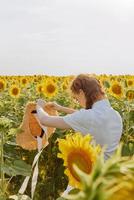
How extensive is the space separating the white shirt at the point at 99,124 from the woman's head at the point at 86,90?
104 millimetres

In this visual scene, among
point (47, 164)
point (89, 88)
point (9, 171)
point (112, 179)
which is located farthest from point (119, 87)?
point (112, 179)

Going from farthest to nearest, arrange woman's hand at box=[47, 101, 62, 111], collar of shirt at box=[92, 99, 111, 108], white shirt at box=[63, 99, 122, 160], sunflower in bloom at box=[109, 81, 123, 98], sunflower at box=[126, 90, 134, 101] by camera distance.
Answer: sunflower in bloom at box=[109, 81, 123, 98] < sunflower at box=[126, 90, 134, 101] < woman's hand at box=[47, 101, 62, 111] < collar of shirt at box=[92, 99, 111, 108] < white shirt at box=[63, 99, 122, 160]

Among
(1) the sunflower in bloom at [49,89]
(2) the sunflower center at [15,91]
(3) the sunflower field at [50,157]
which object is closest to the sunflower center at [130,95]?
(3) the sunflower field at [50,157]

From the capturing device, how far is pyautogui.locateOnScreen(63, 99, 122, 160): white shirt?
9.21ft

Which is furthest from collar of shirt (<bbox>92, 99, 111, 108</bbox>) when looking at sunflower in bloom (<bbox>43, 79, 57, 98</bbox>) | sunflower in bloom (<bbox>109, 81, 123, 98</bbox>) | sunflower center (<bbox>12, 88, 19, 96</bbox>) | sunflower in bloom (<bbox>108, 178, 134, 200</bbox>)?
sunflower center (<bbox>12, 88, 19, 96</bbox>)

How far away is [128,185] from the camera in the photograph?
324 mm

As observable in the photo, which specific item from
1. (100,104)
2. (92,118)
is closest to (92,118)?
(92,118)

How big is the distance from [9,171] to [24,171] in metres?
0.19

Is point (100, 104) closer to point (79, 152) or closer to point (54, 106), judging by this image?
point (54, 106)

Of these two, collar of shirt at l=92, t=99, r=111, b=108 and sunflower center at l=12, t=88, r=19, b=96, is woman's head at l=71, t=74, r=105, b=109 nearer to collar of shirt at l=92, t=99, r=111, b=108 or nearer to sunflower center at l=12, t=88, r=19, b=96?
collar of shirt at l=92, t=99, r=111, b=108

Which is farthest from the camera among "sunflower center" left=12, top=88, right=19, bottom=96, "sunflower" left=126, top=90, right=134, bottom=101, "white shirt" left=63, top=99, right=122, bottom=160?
"sunflower center" left=12, top=88, right=19, bottom=96

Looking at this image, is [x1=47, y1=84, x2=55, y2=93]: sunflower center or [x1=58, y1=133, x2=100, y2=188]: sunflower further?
[x1=47, y1=84, x2=55, y2=93]: sunflower center

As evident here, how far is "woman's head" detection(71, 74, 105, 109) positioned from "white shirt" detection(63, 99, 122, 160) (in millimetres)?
104

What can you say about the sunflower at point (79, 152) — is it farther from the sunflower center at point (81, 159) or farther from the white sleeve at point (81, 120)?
the white sleeve at point (81, 120)
